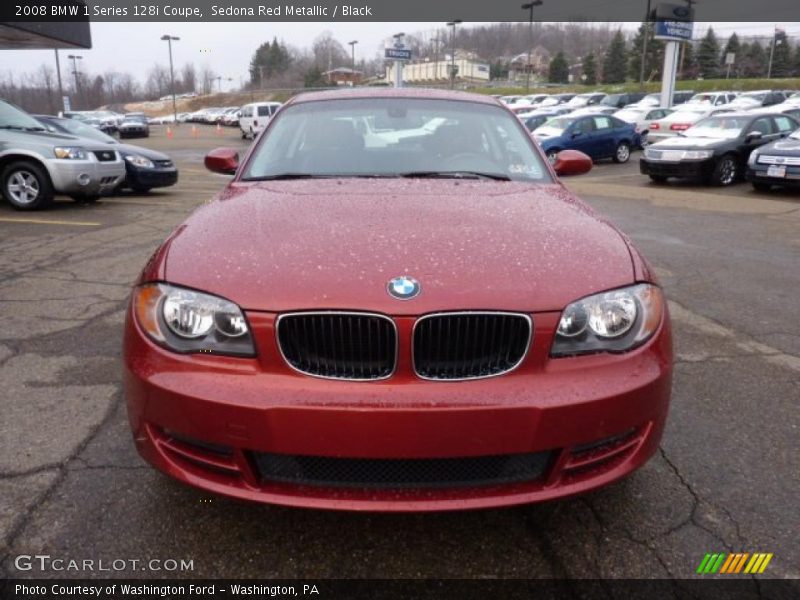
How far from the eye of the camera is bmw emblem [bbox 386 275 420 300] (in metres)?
1.93

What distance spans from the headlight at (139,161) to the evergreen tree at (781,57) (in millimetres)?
76600

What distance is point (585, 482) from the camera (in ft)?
6.50

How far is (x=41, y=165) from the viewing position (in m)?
9.13

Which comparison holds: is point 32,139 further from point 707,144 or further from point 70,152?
point 707,144

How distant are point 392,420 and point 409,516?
636 millimetres

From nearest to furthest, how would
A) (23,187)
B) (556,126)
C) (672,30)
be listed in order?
1. (23,187)
2. (556,126)
3. (672,30)

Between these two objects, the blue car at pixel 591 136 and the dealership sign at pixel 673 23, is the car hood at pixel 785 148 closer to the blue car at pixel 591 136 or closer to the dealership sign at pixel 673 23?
the blue car at pixel 591 136

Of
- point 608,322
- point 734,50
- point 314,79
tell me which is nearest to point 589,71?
point 734,50

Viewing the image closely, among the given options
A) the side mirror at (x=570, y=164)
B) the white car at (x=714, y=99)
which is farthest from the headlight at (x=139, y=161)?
the white car at (x=714, y=99)

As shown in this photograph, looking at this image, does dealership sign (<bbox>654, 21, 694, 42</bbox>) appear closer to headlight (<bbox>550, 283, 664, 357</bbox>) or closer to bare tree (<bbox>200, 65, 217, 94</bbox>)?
headlight (<bbox>550, 283, 664, 357</bbox>)

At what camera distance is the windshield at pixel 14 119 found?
9414 mm

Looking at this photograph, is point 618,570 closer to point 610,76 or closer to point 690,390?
point 690,390

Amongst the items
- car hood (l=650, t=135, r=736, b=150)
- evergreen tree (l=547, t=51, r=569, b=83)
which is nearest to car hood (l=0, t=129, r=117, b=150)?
car hood (l=650, t=135, r=736, b=150)

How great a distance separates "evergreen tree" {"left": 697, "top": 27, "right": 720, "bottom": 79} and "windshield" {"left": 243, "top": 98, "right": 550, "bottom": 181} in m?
79.4
